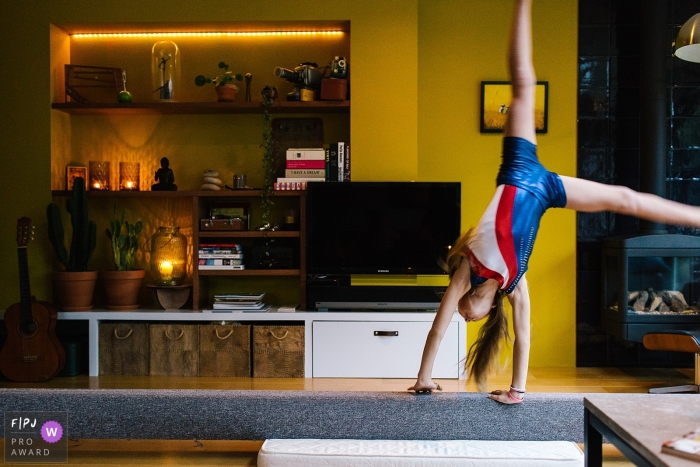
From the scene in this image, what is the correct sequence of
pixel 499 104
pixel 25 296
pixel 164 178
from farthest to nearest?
pixel 499 104 < pixel 164 178 < pixel 25 296

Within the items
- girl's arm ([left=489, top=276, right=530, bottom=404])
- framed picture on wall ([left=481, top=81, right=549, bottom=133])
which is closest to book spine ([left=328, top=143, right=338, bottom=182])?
framed picture on wall ([left=481, top=81, right=549, bottom=133])

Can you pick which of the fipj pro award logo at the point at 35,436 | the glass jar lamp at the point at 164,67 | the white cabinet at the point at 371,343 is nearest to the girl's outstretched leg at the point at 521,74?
the fipj pro award logo at the point at 35,436

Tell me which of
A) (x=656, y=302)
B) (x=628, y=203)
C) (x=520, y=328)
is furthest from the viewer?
(x=656, y=302)

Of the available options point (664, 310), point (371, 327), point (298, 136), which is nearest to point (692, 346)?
point (664, 310)

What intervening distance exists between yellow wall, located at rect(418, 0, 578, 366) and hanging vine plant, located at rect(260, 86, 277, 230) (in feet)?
3.61

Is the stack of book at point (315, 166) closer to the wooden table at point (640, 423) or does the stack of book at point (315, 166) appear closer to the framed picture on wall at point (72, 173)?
the framed picture on wall at point (72, 173)

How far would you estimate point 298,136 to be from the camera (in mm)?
4656

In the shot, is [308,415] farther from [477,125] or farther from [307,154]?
[477,125]

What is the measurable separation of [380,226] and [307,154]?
0.73 m

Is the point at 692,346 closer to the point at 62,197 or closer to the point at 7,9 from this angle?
the point at 62,197

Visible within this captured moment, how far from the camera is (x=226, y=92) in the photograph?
14.4ft

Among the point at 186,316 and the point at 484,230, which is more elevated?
the point at 484,230

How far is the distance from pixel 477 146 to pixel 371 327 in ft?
5.06

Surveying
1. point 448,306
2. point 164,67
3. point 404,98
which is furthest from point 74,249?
point 448,306
